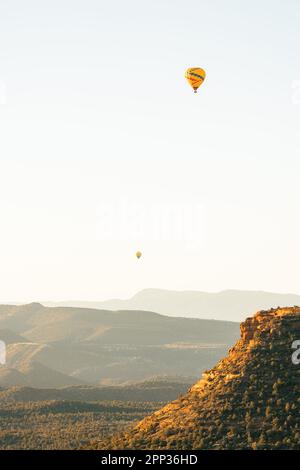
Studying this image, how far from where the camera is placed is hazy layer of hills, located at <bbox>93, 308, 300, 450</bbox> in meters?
60.8

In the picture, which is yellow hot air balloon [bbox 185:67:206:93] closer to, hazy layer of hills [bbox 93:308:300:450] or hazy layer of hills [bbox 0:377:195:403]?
hazy layer of hills [bbox 93:308:300:450]

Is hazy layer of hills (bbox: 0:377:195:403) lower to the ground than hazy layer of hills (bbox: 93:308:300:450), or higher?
higher

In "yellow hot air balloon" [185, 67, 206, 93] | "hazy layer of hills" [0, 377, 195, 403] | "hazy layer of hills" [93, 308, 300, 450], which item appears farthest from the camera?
"hazy layer of hills" [0, 377, 195, 403]

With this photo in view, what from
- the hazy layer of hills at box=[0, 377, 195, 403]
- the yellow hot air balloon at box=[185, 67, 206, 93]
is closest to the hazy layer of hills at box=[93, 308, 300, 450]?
the yellow hot air balloon at box=[185, 67, 206, 93]

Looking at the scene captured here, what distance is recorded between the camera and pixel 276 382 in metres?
65.1

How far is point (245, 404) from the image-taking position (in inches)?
2532

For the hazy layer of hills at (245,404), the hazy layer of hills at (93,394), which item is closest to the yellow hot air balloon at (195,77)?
the hazy layer of hills at (245,404)

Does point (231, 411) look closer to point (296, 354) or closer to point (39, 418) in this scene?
point (296, 354)

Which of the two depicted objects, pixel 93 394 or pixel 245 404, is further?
pixel 93 394

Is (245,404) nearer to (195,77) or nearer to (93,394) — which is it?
(195,77)

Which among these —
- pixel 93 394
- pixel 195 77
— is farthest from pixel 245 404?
pixel 93 394

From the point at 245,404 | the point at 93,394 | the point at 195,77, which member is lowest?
the point at 245,404
